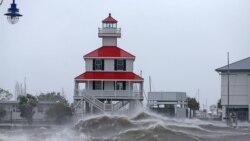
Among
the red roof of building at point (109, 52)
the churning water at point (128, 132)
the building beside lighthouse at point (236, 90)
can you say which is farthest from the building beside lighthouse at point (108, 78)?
the churning water at point (128, 132)

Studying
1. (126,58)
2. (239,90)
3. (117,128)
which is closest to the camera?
(117,128)

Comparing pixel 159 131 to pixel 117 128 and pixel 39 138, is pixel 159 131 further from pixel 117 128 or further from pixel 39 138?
pixel 39 138

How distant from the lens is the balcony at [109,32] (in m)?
71.3

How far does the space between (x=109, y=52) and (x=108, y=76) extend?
2.66 meters

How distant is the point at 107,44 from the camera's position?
235 ft

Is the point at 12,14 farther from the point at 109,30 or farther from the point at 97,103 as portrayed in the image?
the point at 109,30

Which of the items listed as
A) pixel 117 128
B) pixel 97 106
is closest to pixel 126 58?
pixel 97 106

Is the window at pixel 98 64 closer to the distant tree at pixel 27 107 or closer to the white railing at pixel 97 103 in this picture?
the white railing at pixel 97 103

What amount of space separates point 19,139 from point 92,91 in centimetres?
2901

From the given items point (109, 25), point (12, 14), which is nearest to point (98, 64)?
point (109, 25)

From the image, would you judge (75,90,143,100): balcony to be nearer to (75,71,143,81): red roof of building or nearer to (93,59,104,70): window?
(75,71,143,81): red roof of building

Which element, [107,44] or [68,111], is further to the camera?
Result: [68,111]

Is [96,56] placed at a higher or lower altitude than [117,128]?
higher

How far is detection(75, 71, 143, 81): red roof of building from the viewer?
69.7 meters
